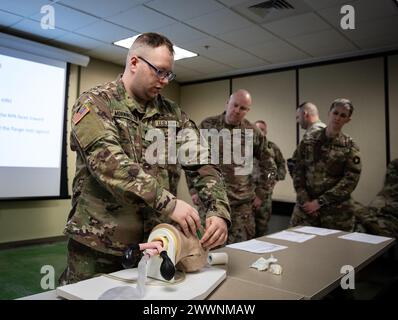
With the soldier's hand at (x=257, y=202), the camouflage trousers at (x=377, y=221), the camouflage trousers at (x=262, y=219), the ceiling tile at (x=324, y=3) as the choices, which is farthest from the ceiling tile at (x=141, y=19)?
the camouflage trousers at (x=377, y=221)

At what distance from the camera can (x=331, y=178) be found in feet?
9.17

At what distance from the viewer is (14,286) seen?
2.67 metres

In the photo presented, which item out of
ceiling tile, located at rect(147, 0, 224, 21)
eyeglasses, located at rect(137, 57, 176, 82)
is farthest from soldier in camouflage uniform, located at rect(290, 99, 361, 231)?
eyeglasses, located at rect(137, 57, 176, 82)

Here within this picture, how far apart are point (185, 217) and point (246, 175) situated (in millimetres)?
1911

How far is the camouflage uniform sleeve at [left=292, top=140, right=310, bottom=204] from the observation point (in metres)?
2.87

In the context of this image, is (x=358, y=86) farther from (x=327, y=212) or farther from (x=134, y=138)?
(x=134, y=138)

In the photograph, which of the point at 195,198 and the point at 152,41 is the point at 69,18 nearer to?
the point at 195,198

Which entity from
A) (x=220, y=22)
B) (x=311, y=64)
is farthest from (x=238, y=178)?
(x=311, y=64)

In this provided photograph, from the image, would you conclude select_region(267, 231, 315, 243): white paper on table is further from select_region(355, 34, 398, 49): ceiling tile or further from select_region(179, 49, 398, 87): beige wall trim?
select_region(179, 49, 398, 87): beige wall trim

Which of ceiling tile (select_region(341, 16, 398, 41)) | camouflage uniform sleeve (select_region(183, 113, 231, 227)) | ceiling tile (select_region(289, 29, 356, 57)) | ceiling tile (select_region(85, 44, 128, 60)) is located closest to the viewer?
camouflage uniform sleeve (select_region(183, 113, 231, 227))

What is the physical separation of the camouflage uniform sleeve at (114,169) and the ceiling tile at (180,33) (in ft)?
9.05

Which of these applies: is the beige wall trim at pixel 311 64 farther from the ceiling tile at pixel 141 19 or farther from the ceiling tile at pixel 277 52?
the ceiling tile at pixel 141 19
